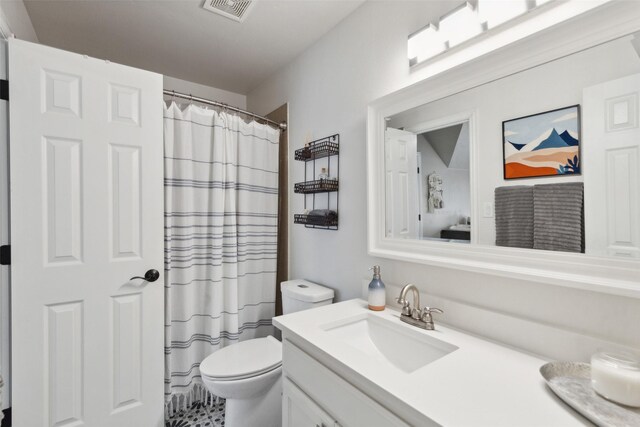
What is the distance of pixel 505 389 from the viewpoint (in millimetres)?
777

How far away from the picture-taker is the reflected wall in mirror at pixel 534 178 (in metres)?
0.82

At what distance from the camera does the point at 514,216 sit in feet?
3.40

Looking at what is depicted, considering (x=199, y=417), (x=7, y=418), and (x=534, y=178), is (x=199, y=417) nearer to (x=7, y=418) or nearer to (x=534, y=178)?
(x=7, y=418)

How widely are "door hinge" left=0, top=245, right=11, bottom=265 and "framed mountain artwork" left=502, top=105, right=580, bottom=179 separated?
6.94 feet

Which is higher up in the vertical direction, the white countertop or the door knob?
the door knob

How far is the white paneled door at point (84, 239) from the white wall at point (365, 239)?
956mm

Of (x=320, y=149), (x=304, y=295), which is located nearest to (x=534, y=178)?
(x=320, y=149)

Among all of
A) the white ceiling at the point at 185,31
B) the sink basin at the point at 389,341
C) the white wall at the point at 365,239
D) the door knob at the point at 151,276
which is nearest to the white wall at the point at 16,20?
the white ceiling at the point at 185,31

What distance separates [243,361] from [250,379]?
12cm

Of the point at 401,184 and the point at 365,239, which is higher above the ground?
the point at 401,184

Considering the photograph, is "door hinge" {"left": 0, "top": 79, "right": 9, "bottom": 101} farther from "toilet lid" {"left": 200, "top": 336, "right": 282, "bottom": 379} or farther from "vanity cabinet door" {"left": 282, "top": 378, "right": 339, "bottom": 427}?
"vanity cabinet door" {"left": 282, "top": 378, "right": 339, "bottom": 427}

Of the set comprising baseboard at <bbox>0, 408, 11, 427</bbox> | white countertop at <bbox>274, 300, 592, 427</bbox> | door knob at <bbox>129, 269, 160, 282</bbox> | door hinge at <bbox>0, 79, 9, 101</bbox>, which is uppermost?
door hinge at <bbox>0, 79, 9, 101</bbox>

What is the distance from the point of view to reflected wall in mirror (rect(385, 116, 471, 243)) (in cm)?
119

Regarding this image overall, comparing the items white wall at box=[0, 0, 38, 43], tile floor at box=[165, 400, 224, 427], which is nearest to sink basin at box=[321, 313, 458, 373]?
tile floor at box=[165, 400, 224, 427]
